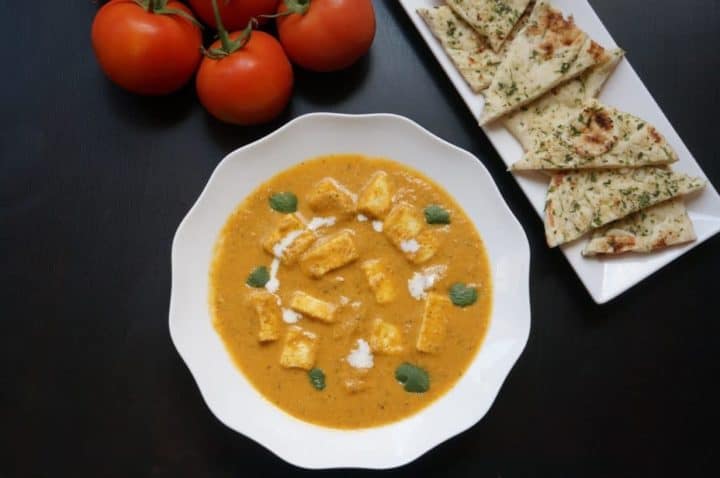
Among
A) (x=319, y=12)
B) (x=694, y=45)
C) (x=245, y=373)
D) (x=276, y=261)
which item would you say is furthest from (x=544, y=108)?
(x=245, y=373)

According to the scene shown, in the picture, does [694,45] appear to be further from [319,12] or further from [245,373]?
[245,373]

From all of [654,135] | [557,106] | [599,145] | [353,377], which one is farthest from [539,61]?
[353,377]

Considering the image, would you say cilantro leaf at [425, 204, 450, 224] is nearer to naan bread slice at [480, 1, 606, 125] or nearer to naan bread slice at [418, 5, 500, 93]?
naan bread slice at [480, 1, 606, 125]

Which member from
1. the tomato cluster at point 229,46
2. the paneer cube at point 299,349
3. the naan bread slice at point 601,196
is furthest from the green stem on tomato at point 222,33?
the naan bread slice at point 601,196

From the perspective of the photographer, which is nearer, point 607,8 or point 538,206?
point 538,206

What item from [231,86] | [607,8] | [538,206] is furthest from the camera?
[607,8]

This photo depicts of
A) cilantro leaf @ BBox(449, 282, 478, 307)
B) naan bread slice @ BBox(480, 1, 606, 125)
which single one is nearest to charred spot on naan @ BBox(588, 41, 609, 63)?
naan bread slice @ BBox(480, 1, 606, 125)
